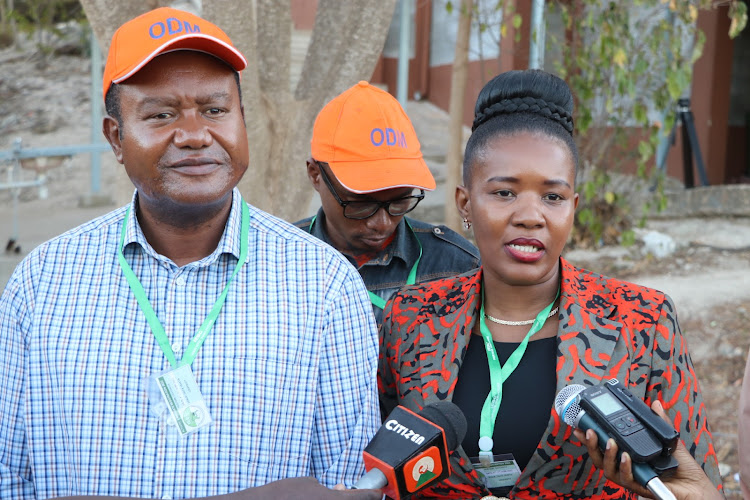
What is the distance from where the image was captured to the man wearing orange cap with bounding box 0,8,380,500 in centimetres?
216

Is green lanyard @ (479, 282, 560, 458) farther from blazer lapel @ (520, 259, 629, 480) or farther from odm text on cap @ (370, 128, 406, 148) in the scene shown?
odm text on cap @ (370, 128, 406, 148)

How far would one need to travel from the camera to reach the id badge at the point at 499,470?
2408mm

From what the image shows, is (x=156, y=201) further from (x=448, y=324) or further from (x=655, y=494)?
(x=655, y=494)

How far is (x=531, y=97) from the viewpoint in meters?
2.72

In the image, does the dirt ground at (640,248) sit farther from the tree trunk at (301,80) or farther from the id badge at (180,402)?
the id badge at (180,402)

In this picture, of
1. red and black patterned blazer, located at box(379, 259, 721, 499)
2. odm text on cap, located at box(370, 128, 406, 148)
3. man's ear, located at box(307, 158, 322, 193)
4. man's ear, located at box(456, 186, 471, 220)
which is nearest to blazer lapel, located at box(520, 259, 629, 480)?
red and black patterned blazer, located at box(379, 259, 721, 499)

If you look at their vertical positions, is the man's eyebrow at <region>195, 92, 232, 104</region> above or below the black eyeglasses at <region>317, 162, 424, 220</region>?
above

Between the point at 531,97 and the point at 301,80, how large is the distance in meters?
2.53

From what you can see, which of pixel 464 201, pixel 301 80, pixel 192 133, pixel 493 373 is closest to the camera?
pixel 192 133

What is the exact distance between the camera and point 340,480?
2.21 meters

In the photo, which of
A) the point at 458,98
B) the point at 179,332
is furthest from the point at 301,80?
the point at 179,332

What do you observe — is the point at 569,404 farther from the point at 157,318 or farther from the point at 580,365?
the point at 157,318

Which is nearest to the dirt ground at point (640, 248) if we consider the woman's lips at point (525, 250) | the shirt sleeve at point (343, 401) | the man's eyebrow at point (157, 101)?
the woman's lips at point (525, 250)

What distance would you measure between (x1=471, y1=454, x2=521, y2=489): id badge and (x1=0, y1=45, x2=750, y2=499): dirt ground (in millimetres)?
3207
